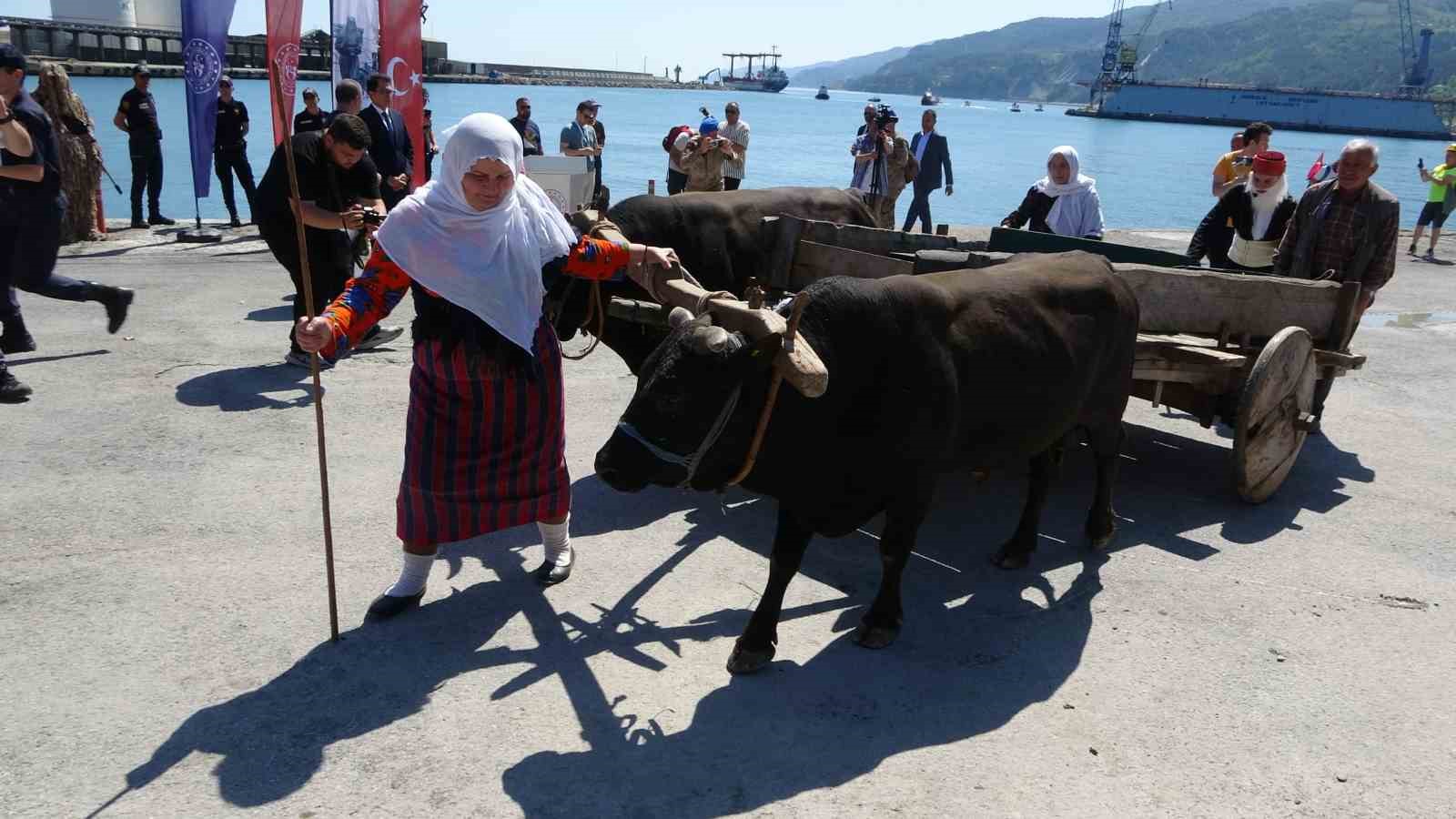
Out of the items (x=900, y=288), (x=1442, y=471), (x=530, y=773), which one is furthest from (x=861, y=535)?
(x=1442, y=471)

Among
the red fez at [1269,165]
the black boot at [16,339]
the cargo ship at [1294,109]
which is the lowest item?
the black boot at [16,339]

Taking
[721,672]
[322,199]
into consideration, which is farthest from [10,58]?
[721,672]

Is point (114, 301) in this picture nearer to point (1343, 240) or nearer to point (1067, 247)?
point (1067, 247)

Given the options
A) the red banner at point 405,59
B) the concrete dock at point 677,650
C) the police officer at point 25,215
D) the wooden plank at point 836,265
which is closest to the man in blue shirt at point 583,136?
the red banner at point 405,59

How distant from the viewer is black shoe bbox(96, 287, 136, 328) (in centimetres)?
754

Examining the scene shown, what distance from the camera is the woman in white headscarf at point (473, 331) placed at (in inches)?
147

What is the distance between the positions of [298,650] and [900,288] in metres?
2.65

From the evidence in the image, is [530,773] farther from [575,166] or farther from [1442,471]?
[575,166]

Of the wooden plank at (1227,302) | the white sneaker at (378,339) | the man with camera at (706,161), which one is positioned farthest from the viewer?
the man with camera at (706,161)

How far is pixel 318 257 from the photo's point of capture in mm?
7465

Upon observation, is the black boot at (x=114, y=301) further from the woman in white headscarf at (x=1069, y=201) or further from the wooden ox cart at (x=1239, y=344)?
the woman in white headscarf at (x=1069, y=201)

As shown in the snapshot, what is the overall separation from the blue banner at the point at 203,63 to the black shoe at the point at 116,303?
493 cm

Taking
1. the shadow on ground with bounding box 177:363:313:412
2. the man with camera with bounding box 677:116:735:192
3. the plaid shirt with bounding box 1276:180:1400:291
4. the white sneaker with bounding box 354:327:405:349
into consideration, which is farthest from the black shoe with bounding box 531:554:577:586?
the man with camera with bounding box 677:116:735:192

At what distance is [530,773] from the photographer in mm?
3248
